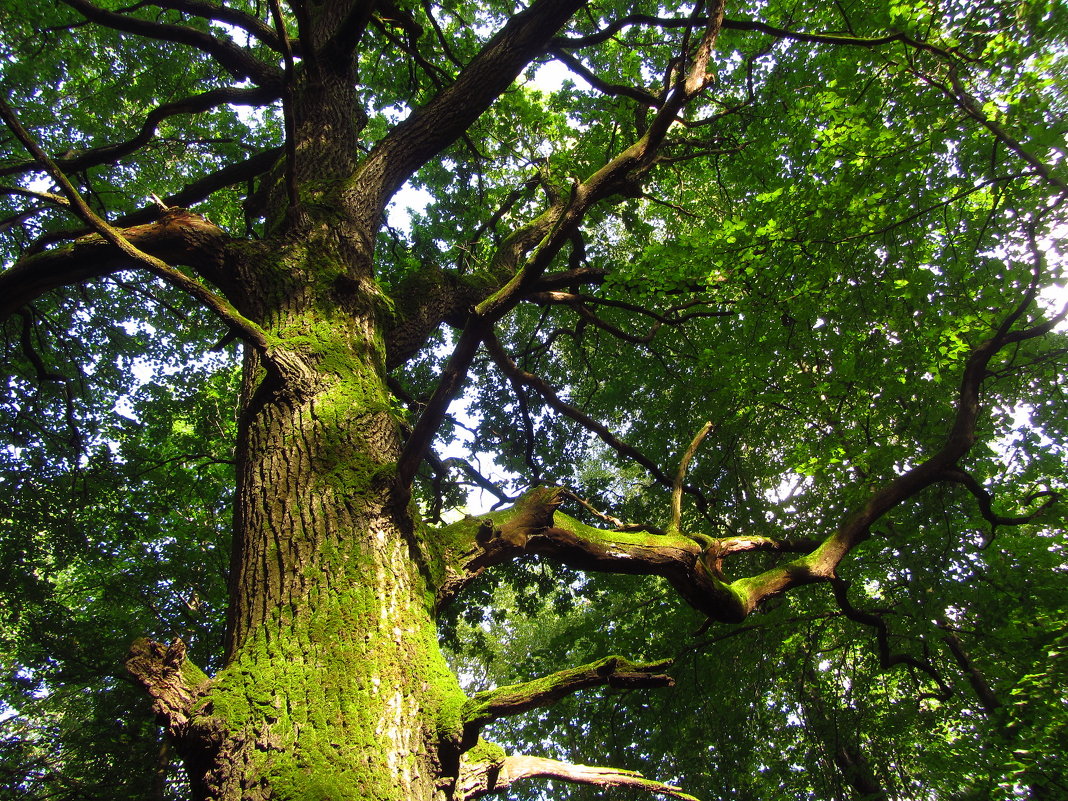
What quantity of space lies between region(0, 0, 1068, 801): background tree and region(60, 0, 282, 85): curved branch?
32 millimetres

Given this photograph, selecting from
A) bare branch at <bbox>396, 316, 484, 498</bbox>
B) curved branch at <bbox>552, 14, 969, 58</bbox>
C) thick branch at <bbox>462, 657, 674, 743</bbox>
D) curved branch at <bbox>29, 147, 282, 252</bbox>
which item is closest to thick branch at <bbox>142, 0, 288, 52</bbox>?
curved branch at <bbox>29, 147, 282, 252</bbox>

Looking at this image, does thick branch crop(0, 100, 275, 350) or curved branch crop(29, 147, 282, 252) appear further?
curved branch crop(29, 147, 282, 252)

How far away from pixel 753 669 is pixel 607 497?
3.02 metres

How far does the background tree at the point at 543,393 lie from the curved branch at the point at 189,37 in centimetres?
3

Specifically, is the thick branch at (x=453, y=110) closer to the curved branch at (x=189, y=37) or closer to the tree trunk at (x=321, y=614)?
the tree trunk at (x=321, y=614)

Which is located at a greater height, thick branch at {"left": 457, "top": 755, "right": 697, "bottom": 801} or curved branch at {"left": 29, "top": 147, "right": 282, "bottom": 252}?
curved branch at {"left": 29, "top": 147, "right": 282, "bottom": 252}

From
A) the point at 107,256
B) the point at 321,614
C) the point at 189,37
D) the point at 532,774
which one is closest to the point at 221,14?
the point at 189,37

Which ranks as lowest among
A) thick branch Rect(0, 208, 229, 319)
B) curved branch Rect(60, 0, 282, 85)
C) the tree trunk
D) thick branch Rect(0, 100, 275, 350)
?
the tree trunk

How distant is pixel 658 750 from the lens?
767cm

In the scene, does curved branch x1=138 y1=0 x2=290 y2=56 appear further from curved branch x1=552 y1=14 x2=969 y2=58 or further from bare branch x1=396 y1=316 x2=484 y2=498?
bare branch x1=396 y1=316 x2=484 y2=498

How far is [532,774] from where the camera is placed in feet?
6.82

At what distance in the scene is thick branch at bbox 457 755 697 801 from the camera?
198 centimetres

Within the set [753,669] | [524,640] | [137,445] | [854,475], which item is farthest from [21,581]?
[524,640]

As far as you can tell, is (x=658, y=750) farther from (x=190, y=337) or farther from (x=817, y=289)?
(x=190, y=337)
